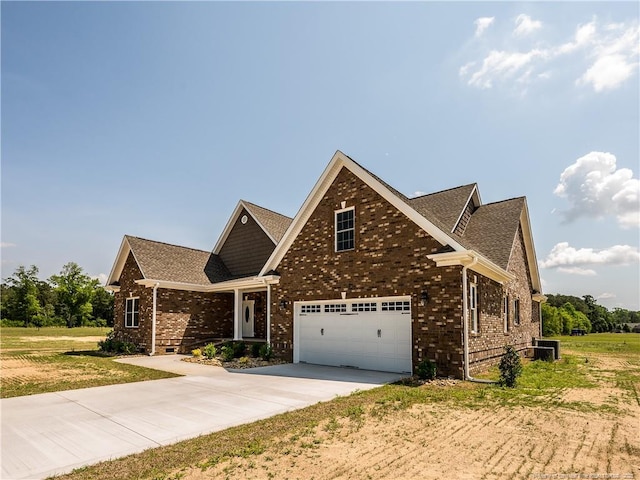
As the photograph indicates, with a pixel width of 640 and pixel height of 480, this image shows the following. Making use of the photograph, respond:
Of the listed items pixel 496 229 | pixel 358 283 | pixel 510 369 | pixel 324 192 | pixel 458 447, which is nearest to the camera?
pixel 458 447

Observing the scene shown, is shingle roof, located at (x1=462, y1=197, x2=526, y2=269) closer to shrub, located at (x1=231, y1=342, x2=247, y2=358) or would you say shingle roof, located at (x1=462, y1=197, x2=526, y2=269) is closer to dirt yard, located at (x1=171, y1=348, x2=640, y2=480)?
dirt yard, located at (x1=171, y1=348, x2=640, y2=480)

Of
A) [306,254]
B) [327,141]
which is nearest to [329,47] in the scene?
[327,141]

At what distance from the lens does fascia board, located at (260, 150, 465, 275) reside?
39.4ft

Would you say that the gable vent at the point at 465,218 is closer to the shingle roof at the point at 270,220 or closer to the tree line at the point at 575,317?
the shingle roof at the point at 270,220

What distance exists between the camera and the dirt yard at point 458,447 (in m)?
4.79

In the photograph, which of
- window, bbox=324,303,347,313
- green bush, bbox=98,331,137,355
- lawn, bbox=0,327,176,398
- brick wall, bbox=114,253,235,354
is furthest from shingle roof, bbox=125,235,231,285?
window, bbox=324,303,347,313

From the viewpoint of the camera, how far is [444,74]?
1315 cm

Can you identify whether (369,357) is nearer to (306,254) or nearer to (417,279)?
(417,279)

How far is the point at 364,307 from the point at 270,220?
10.9 m

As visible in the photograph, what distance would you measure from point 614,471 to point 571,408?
3612 millimetres

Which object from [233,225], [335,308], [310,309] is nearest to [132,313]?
[233,225]

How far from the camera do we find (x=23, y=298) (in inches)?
2527

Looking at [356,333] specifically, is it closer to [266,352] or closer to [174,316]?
[266,352]

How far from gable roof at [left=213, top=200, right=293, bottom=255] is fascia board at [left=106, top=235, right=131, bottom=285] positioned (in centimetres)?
509
